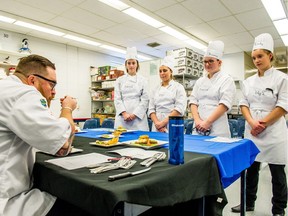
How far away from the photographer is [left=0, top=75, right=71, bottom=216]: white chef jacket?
33.8 inches

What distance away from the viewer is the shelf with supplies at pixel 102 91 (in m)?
6.18

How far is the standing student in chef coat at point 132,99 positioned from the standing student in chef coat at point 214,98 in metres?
0.78

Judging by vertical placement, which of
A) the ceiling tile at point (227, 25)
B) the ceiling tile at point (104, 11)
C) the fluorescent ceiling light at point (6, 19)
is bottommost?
the fluorescent ceiling light at point (6, 19)

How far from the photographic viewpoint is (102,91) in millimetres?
6906

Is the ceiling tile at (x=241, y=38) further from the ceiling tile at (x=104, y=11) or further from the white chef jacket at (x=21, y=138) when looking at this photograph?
the white chef jacket at (x=21, y=138)

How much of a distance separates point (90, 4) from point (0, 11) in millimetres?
1764

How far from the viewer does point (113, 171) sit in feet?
2.76

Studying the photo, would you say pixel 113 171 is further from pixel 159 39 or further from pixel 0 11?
pixel 159 39

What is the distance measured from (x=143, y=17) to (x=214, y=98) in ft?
9.86

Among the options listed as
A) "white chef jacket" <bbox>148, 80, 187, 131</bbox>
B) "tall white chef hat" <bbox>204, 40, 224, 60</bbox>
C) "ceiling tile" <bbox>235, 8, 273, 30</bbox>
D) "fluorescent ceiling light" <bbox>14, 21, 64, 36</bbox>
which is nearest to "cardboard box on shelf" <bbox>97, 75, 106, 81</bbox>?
"fluorescent ceiling light" <bbox>14, 21, 64, 36</bbox>

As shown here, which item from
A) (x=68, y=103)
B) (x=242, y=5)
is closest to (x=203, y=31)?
(x=242, y=5)

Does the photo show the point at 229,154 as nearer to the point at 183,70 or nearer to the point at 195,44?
the point at 183,70

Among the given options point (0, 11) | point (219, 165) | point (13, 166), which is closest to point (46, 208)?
point (13, 166)

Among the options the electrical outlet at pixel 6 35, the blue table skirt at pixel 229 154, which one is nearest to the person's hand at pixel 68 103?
the blue table skirt at pixel 229 154
